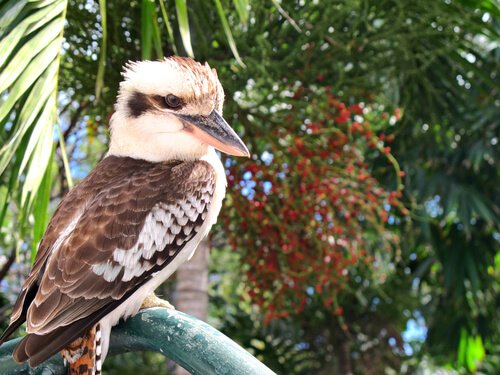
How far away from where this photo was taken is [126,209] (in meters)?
1.46

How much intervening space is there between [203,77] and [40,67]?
0.39m

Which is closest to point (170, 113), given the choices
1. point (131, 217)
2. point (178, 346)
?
point (131, 217)

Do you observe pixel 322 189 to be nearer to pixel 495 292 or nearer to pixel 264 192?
pixel 264 192

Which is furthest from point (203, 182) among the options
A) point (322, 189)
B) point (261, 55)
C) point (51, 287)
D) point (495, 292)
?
point (495, 292)

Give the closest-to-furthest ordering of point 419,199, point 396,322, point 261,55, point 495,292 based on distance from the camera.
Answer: point 261,55
point 419,199
point 396,322
point 495,292

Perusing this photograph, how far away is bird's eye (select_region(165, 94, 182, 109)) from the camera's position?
1.58 meters

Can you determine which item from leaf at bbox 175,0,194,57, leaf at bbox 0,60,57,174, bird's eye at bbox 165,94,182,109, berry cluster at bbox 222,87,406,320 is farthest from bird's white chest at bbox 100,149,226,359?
berry cluster at bbox 222,87,406,320

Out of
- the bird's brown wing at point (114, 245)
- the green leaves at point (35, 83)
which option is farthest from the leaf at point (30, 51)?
the bird's brown wing at point (114, 245)

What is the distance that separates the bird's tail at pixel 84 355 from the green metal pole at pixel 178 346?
1.5 inches

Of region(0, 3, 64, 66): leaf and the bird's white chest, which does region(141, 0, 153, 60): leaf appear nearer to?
region(0, 3, 64, 66): leaf

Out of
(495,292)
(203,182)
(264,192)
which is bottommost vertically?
(495,292)

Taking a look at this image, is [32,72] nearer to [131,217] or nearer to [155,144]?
[155,144]

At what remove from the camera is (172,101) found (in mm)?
1593

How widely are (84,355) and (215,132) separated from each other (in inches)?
17.8
